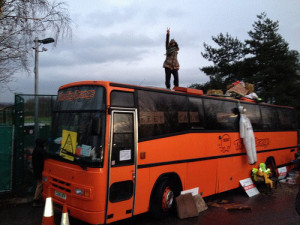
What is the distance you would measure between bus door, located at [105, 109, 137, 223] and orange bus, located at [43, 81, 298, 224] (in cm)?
2

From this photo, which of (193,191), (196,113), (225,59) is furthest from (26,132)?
(225,59)

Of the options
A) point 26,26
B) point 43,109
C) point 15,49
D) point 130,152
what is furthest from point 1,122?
point 130,152

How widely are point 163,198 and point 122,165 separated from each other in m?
1.56

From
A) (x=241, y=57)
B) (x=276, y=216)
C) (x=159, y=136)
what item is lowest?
(x=276, y=216)

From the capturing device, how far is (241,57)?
106 feet

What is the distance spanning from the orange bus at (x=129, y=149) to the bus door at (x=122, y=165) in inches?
0.7

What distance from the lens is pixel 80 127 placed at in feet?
17.0

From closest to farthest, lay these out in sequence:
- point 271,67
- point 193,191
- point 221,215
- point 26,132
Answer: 1. point 221,215
2. point 193,191
3. point 26,132
4. point 271,67

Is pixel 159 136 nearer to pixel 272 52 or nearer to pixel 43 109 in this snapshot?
pixel 43 109

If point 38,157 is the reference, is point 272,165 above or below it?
below

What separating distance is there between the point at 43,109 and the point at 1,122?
4.04 ft

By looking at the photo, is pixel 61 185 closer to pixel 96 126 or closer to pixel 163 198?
pixel 96 126

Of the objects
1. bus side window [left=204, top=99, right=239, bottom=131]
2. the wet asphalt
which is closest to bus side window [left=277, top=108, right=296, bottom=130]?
bus side window [left=204, top=99, right=239, bottom=131]

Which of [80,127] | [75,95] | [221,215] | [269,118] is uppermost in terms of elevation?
[75,95]
